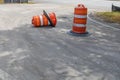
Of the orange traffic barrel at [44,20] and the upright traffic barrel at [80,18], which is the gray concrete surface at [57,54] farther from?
the upright traffic barrel at [80,18]

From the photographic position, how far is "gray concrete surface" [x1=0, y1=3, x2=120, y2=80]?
7.23 meters

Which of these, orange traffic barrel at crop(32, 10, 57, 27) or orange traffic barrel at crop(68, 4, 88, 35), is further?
orange traffic barrel at crop(32, 10, 57, 27)

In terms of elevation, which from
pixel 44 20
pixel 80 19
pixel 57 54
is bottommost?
pixel 57 54

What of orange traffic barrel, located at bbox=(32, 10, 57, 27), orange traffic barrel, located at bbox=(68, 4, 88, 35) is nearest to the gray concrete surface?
orange traffic barrel, located at bbox=(32, 10, 57, 27)

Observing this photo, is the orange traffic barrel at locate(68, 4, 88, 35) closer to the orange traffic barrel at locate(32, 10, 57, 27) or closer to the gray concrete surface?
the gray concrete surface

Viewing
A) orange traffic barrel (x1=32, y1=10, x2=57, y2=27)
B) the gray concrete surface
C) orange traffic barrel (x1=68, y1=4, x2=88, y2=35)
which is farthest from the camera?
orange traffic barrel (x1=32, y1=10, x2=57, y2=27)

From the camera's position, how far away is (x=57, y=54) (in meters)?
8.95

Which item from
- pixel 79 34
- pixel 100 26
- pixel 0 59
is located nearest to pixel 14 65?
pixel 0 59

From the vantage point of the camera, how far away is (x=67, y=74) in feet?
23.7

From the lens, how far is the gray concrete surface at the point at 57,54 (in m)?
7.23

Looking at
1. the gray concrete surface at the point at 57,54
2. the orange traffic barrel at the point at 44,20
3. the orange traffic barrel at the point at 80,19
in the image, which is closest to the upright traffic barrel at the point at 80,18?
the orange traffic barrel at the point at 80,19

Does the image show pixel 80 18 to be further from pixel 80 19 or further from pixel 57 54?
pixel 57 54

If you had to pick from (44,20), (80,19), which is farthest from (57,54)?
(44,20)

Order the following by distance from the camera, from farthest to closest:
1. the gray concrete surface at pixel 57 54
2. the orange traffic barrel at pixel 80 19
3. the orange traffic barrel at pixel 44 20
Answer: the orange traffic barrel at pixel 44 20, the orange traffic barrel at pixel 80 19, the gray concrete surface at pixel 57 54
